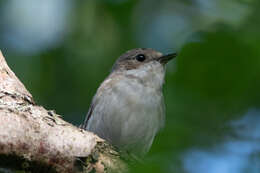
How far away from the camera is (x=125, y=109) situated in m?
5.17

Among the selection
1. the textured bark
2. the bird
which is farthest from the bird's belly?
the textured bark

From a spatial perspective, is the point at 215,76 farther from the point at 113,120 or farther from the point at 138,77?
the point at 138,77

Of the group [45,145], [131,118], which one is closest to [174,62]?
[45,145]

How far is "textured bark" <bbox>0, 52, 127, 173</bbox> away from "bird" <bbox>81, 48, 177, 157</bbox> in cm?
177

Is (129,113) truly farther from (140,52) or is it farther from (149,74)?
(140,52)

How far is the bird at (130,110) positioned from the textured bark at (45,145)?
1770 millimetres

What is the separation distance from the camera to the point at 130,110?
5.18 meters

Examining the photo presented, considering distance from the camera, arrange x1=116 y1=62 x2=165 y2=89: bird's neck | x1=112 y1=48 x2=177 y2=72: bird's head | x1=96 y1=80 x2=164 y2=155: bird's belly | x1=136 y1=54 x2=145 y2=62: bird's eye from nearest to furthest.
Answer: x1=96 y1=80 x2=164 y2=155: bird's belly
x1=116 y1=62 x2=165 y2=89: bird's neck
x1=112 y1=48 x2=177 y2=72: bird's head
x1=136 y1=54 x2=145 y2=62: bird's eye

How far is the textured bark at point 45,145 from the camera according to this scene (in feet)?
9.64

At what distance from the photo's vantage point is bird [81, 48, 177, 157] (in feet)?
16.9

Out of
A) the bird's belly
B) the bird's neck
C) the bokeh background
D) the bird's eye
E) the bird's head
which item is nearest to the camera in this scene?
the bokeh background

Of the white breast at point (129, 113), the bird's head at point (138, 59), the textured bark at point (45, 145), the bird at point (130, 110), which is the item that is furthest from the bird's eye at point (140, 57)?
the textured bark at point (45, 145)

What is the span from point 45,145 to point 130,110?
2.23 m

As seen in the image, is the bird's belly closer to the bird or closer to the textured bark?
the bird
